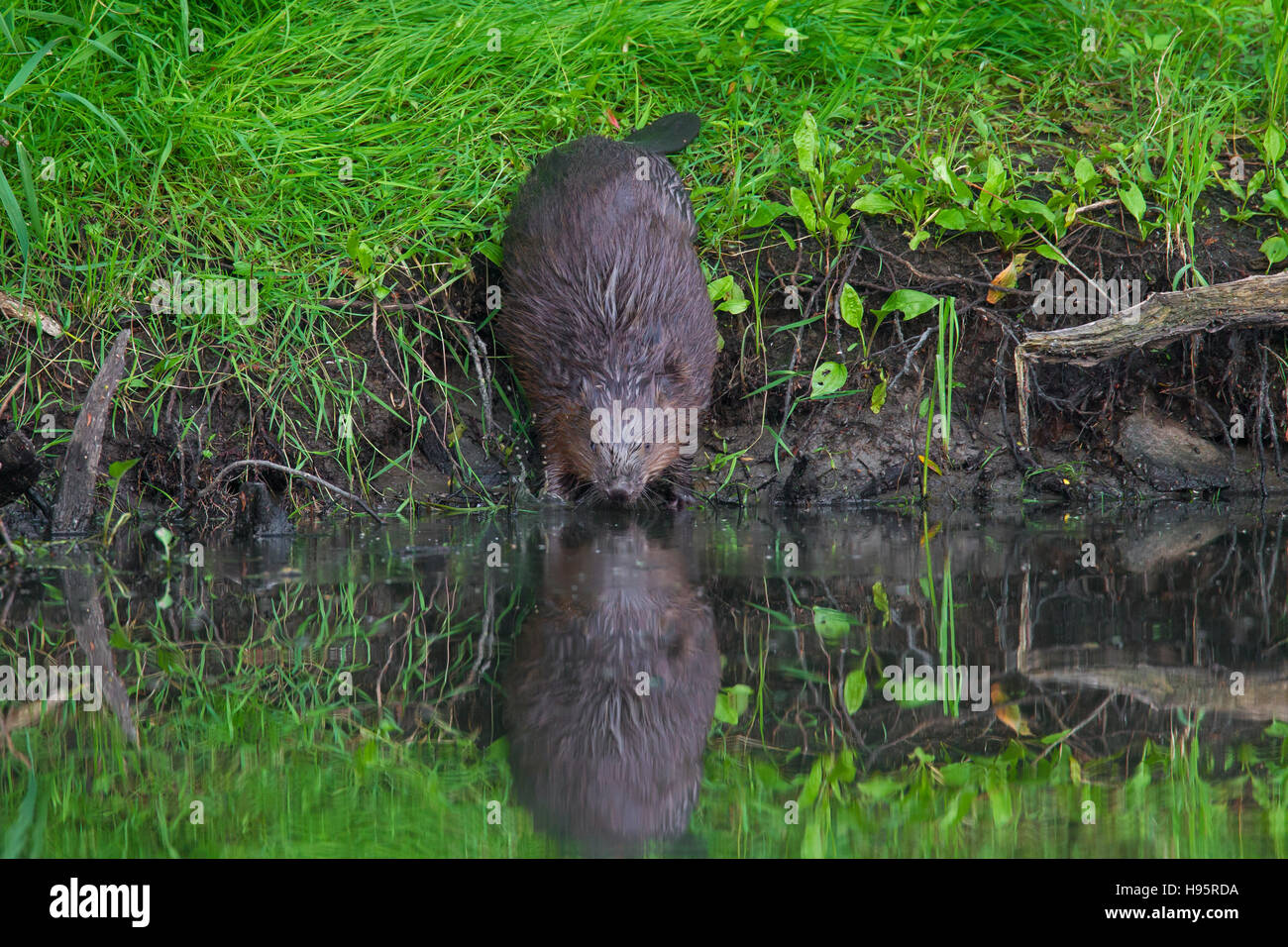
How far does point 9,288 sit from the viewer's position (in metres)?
4.20

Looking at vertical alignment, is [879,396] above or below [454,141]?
below

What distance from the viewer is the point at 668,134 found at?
185 inches

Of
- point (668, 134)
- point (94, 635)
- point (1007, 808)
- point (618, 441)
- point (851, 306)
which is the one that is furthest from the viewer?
point (668, 134)

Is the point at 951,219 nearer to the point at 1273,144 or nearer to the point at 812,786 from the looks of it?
the point at 1273,144

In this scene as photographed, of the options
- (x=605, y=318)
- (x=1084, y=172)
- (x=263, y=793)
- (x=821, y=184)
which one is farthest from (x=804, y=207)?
(x=263, y=793)

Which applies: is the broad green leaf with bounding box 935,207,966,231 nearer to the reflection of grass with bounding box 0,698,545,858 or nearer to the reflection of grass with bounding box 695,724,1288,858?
the reflection of grass with bounding box 695,724,1288,858

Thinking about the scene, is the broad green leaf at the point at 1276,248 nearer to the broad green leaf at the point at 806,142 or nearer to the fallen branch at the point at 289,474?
the broad green leaf at the point at 806,142

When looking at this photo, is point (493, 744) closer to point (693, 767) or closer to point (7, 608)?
point (693, 767)

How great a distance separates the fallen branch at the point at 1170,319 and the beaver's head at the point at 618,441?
132 cm

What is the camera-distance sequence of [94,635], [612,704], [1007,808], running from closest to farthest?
1. [1007,808]
2. [612,704]
3. [94,635]

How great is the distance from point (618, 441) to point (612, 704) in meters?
1.97

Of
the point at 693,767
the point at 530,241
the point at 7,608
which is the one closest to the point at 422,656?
the point at 693,767

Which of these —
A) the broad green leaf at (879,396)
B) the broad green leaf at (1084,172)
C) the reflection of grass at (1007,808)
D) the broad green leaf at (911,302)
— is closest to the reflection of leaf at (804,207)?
the broad green leaf at (911,302)

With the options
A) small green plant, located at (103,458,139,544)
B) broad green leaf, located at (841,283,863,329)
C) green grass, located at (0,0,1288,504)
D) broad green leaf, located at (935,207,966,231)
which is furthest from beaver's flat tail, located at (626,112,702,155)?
small green plant, located at (103,458,139,544)
